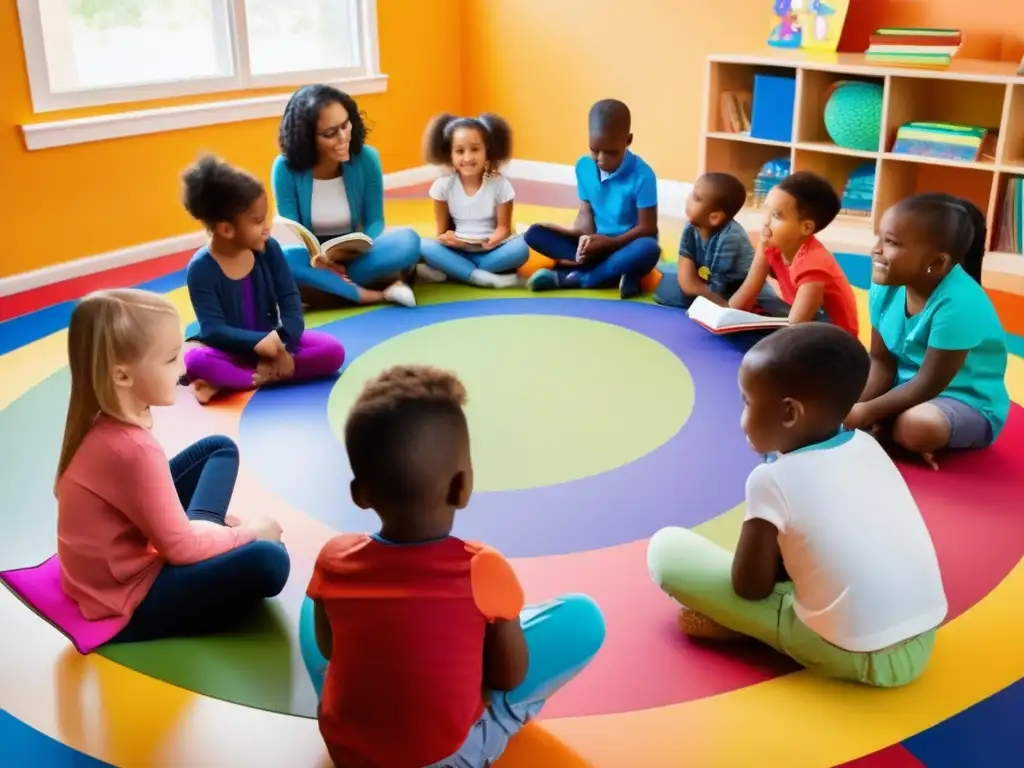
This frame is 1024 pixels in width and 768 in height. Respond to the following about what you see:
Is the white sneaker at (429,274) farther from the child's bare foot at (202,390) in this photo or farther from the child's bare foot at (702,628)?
the child's bare foot at (702,628)

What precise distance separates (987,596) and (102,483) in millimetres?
1655

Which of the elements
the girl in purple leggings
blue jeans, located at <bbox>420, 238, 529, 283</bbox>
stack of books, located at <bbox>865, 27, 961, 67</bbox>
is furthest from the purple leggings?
stack of books, located at <bbox>865, 27, 961, 67</bbox>

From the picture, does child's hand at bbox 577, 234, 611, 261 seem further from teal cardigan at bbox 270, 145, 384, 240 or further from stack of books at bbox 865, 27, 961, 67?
stack of books at bbox 865, 27, 961, 67

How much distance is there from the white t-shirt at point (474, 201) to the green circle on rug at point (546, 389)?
0.59 meters

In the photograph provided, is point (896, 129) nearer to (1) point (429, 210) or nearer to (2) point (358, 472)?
(1) point (429, 210)

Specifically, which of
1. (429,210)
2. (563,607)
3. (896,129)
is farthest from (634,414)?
(429,210)

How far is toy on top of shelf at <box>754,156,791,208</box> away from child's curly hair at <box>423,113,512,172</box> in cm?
141

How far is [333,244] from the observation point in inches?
147

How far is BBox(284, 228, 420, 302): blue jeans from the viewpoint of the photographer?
3781mm

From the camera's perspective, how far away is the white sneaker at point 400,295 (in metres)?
3.81

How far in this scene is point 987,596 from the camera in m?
1.98

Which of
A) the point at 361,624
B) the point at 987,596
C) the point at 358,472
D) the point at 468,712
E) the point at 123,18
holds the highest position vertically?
the point at 123,18

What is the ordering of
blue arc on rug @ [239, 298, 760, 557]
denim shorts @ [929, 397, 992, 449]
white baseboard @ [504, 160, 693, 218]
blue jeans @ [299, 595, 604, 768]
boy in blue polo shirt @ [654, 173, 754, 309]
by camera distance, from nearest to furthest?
blue jeans @ [299, 595, 604, 768]
blue arc on rug @ [239, 298, 760, 557]
denim shorts @ [929, 397, 992, 449]
boy in blue polo shirt @ [654, 173, 754, 309]
white baseboard @ [504, 160, 693, 218]

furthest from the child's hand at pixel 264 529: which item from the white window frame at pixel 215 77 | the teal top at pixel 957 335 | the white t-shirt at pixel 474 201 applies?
the white window frame at pixel 215 77
